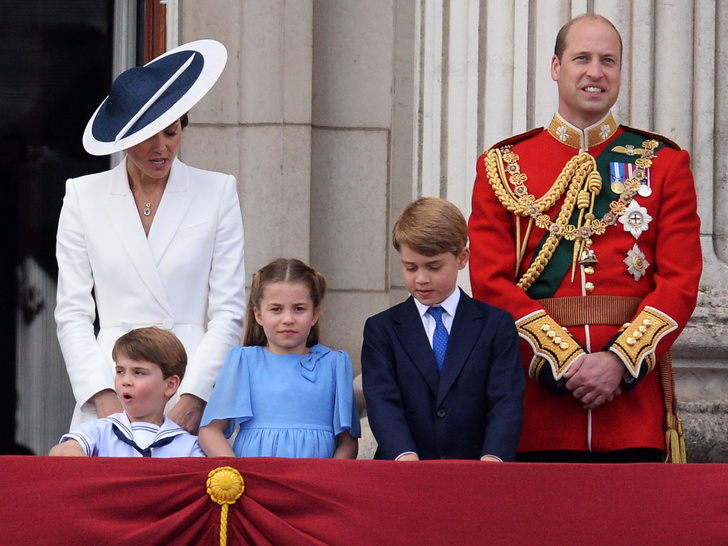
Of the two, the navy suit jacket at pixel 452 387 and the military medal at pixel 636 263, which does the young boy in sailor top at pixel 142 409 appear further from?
the military medal at pixel 636 263

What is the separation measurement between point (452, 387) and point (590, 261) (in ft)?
1.98

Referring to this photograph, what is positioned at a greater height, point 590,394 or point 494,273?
point 494,273

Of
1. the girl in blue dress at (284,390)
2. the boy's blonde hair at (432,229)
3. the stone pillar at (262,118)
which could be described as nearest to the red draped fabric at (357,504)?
the girl in blue dress at (284,390)

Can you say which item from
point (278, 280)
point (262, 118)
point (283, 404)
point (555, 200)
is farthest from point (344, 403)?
point (262, 118)

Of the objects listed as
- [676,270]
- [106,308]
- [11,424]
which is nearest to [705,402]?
[676,270]

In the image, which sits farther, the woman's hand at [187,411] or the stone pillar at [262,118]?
the stone pillar at [262,118]

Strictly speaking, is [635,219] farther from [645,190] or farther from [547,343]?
[547,343]

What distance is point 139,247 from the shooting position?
379 centimetres

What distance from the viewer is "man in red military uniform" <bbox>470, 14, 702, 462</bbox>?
12.1 feet

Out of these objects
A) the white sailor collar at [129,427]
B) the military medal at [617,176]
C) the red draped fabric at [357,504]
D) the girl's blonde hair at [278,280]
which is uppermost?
the military medal at [617,176]

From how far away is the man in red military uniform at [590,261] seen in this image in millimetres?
3676

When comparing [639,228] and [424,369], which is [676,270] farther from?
[424,369]

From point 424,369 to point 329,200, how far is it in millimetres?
2503

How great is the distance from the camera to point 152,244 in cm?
383
